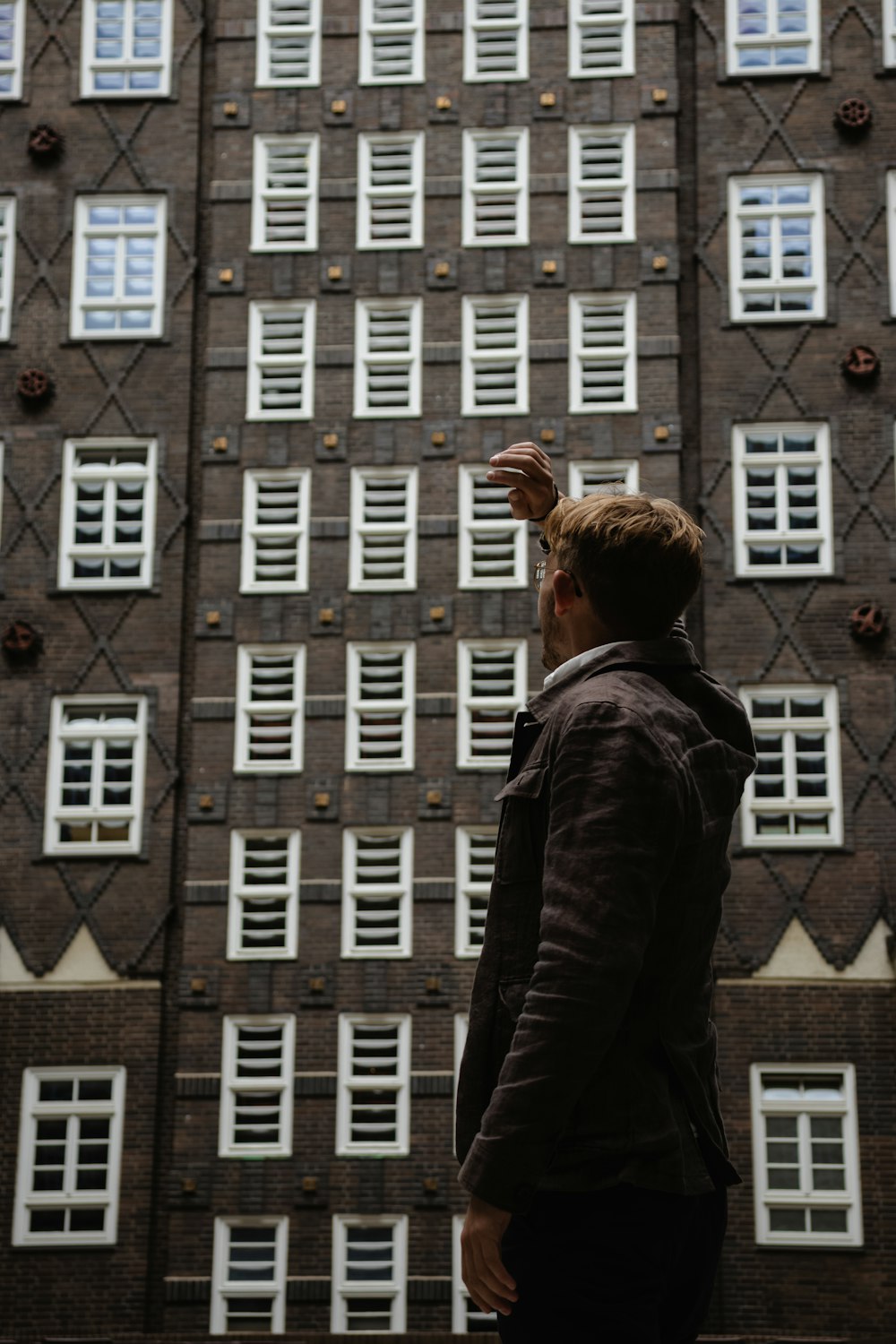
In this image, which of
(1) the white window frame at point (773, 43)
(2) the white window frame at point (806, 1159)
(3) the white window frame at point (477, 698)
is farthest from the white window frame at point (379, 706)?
(1) the white window frame at point (773, 43)

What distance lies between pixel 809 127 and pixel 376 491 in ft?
25.8

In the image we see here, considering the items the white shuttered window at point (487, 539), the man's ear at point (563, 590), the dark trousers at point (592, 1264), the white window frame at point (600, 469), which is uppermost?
the white window frame at point (600, 469)

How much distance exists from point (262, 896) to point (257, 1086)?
237cm

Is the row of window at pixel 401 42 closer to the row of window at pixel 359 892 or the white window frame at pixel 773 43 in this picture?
the white window frame at pixel 773 43

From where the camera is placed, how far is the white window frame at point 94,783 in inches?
884

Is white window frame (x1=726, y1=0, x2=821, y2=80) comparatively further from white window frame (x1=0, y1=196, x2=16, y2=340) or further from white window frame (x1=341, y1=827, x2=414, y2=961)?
white window frame (x1=341, y1=827, x2=414, y2=961)

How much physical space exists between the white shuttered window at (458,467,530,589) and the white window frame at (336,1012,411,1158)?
5.78 m

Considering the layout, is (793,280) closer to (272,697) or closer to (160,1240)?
(272,697)

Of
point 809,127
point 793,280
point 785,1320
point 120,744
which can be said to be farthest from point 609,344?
point 785,1320

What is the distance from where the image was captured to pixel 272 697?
23.0 m

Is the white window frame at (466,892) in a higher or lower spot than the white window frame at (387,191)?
lower

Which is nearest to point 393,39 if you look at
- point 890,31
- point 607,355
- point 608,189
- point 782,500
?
point 608,189

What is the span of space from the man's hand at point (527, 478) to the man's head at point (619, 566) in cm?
39

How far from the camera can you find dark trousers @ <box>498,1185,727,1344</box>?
2.88 metres
